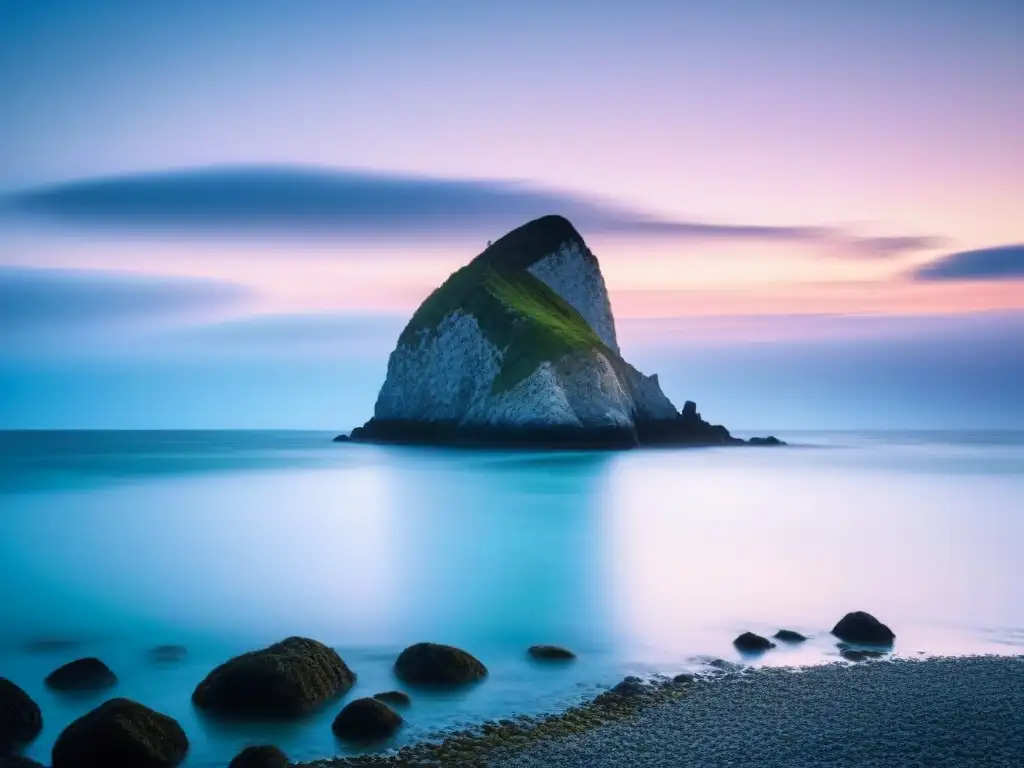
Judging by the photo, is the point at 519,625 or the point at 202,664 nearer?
the point at 202,664

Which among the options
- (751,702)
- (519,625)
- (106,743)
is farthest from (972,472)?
(106,743)

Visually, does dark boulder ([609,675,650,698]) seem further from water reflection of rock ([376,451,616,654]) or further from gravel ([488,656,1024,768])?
water reflection of rock ([376,451,616,654])

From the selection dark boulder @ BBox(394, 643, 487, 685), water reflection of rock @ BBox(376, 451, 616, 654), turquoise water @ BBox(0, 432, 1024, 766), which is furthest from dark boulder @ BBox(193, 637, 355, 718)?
water reflection of rock @ BBox(376, 451, 616, 654)

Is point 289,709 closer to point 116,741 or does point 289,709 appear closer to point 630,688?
point 116,741

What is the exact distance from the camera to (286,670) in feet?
34.4

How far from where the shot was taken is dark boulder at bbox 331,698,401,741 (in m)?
9.44

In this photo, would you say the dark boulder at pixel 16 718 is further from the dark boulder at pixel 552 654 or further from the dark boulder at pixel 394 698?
the dark boulder at pixel 552 654

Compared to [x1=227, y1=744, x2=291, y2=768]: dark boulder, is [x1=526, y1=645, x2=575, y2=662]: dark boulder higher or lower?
lower

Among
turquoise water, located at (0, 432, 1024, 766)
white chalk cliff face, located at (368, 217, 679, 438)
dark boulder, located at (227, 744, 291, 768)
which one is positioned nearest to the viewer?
dark boulder, located at (227, 744, 291, 768)

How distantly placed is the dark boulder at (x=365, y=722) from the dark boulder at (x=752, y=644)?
6538 millimetres

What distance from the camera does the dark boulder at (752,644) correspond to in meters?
13.8

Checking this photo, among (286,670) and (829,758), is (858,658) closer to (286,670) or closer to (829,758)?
(829,758)

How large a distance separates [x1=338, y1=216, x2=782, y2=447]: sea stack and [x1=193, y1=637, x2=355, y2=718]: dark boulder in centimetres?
7692

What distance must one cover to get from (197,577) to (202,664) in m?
9.29
